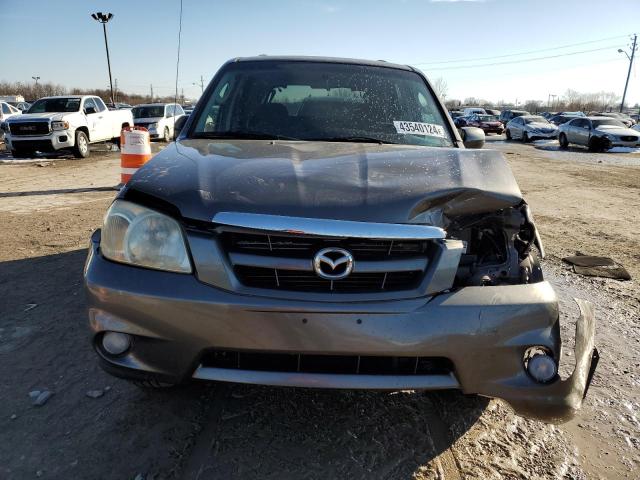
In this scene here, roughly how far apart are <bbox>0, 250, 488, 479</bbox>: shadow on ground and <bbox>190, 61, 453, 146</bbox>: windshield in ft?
4.87

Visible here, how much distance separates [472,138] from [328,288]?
1827 millimetres

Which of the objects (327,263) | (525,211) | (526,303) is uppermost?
(525,211)

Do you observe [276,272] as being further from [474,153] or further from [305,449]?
[474,153]

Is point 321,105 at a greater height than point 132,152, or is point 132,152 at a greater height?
point 321,105

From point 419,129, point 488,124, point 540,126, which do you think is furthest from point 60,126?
point 488,124

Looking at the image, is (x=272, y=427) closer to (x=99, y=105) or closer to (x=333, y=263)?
(x=333, y=263)

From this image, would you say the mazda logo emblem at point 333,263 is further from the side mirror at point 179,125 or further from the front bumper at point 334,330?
the side mirror at point 179,125

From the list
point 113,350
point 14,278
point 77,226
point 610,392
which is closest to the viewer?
point 113,350

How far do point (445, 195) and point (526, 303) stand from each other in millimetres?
512

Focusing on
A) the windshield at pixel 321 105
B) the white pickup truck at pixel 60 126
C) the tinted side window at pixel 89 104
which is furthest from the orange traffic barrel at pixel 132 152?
the tinted side window at pixel 89 104

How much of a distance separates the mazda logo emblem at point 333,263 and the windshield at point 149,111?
20.6 meters

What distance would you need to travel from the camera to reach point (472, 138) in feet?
10.3

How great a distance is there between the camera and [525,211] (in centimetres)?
210

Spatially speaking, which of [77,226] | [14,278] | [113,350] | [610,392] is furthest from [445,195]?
[77,226]
